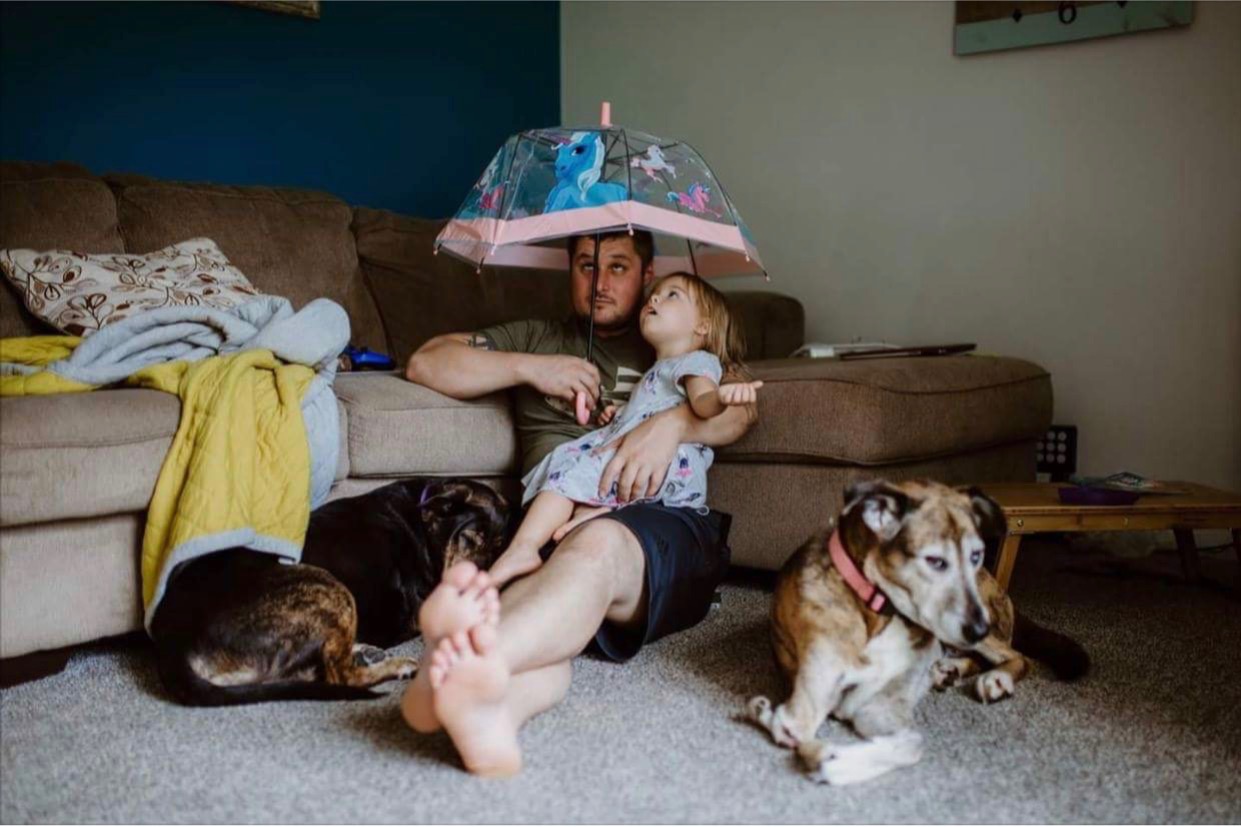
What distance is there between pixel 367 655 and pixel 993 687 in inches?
43.0

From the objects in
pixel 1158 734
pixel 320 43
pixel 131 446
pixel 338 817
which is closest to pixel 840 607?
pixel 1158 734

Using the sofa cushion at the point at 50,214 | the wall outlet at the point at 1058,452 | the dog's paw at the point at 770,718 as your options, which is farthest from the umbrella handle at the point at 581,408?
the wall outlet at the point at 1058,452

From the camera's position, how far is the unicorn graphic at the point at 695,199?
218 centimetres

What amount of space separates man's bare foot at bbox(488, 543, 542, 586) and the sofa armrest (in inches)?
65.1

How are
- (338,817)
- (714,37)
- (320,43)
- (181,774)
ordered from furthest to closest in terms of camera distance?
(714,37), (320,43), (181,774), (338,817)

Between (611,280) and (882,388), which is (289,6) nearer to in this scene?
(611,280)

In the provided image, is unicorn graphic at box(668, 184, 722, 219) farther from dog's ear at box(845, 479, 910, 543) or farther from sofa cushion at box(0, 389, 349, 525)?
sofa cushion at box(0, 389, 349, 525)

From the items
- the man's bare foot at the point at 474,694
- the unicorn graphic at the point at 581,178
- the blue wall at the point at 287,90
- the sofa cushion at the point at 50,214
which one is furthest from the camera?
the blue wall at the point at 287,90

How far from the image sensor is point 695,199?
2.22m

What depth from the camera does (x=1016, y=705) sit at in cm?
179

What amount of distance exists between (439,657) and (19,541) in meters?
0.94

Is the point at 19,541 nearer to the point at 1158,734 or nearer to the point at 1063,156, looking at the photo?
the point at 1158,734

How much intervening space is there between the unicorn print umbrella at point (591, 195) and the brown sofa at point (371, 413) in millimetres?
389

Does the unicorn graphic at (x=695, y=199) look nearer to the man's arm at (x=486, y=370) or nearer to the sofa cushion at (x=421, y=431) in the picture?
the man's arm at (x=486, y=370)
